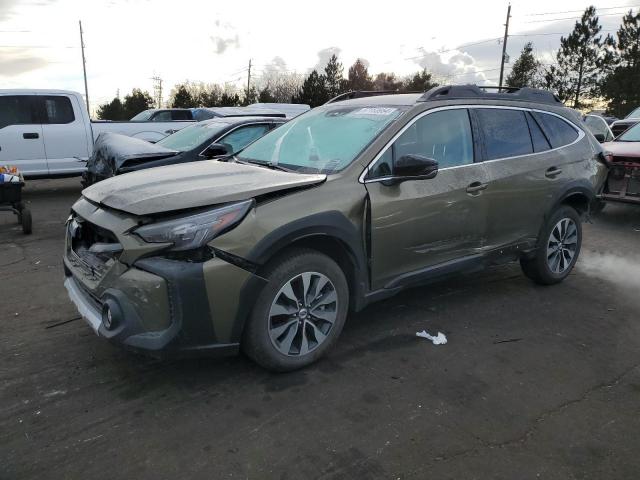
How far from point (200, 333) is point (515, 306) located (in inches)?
118

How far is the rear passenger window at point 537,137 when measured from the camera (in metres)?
4.80

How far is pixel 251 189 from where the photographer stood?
316 centimetres

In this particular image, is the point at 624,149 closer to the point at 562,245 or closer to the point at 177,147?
the point at 562,245

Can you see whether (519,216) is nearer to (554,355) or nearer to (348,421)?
(554,355)

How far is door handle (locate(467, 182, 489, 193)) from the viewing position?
4.14 m

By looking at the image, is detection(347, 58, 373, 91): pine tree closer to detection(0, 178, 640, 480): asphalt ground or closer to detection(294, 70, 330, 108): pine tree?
detection(294, 70, 330, 108): pine tree

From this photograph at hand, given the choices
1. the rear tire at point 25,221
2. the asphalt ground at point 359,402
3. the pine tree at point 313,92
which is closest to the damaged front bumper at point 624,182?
the asphalt ground at point 359,402

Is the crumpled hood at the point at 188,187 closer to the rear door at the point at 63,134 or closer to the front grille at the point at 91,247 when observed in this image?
the front grille at the point at 91,247

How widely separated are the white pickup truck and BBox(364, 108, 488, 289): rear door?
784 centimetres

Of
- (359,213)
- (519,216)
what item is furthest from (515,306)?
(359,213)

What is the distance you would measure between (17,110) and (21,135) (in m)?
0.48

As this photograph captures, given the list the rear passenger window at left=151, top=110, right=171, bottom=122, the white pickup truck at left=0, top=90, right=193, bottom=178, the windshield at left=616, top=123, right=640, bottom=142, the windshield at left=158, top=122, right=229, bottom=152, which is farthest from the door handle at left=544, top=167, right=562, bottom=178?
the rear passenger window at left=151, top=110, right=171, bottom=122

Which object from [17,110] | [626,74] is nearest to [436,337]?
[17,110]

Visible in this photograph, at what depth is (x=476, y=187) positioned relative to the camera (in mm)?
4188
